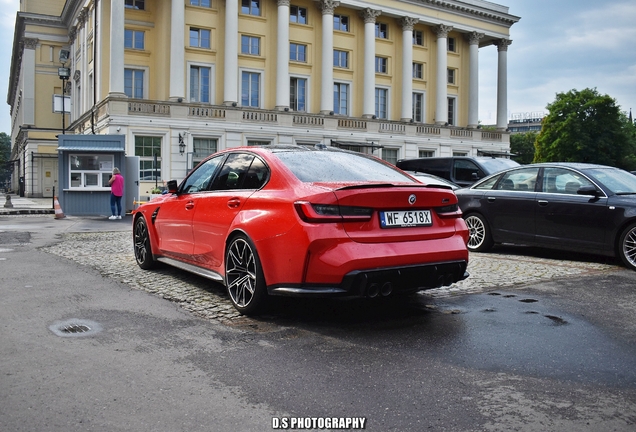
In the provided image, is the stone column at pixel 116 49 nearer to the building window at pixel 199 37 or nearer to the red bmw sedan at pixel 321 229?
the building window at pixel 199 37

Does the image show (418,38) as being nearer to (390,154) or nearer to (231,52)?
(390,154)

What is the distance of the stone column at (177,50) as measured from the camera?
137 feet

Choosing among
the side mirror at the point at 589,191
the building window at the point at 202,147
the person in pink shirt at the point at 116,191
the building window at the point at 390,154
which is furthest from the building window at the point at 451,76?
the side mirror at the point at 589,191

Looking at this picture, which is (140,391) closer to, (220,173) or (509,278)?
(220,173)

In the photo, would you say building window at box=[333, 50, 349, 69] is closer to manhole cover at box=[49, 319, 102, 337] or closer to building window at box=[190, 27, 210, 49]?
building window at box=[190, 27, 210, 49]

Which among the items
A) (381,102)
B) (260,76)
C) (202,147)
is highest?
(260,76)

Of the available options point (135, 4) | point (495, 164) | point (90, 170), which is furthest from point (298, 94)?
point (495, 164)

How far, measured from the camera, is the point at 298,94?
1927 inches

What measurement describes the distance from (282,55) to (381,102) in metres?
11.3

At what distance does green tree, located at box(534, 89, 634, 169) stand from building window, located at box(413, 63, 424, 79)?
24.2 metres

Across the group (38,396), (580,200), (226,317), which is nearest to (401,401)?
(38,396)

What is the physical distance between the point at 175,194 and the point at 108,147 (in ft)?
59.8

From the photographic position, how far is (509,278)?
8.17 metres

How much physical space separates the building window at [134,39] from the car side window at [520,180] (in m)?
37.4
